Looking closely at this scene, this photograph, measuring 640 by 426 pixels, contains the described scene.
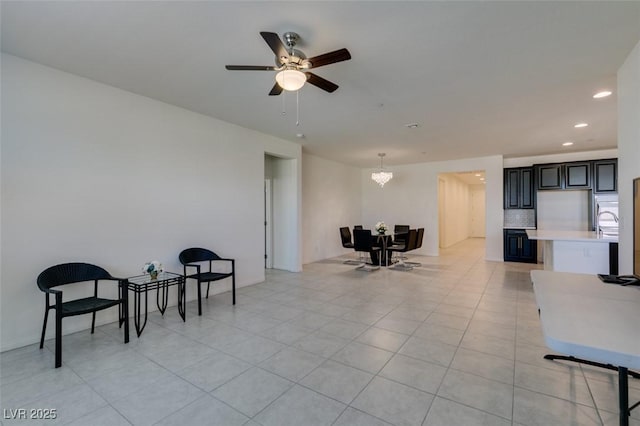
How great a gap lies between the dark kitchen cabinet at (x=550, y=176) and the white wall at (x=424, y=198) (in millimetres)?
864

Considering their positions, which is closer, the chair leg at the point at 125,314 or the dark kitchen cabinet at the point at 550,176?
the chair leg at the point at 125,314

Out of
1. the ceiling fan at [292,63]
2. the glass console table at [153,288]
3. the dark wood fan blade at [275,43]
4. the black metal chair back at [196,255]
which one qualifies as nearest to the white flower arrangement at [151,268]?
the glass console table at [153,288]

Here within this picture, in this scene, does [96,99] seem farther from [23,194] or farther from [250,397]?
[250,397]

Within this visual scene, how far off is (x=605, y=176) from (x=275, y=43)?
26.5 ft

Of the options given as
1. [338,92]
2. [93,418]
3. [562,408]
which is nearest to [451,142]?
[338,92]

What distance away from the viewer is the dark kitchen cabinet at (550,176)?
6.96 meters

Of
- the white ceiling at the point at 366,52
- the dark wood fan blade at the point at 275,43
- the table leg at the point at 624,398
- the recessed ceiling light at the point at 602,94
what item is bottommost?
the table leg at the point at 624,398

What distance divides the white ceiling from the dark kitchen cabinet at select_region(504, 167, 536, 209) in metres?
2.88

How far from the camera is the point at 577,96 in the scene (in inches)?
144

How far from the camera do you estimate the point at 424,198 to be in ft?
28.5

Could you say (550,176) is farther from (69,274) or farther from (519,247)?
(69,274)

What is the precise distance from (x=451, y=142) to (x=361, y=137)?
200 centimetres

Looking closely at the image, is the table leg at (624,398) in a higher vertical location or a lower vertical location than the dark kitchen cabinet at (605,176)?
lower

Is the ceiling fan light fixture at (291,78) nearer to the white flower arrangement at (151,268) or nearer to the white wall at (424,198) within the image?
the white flower arrangement at (151,268)
